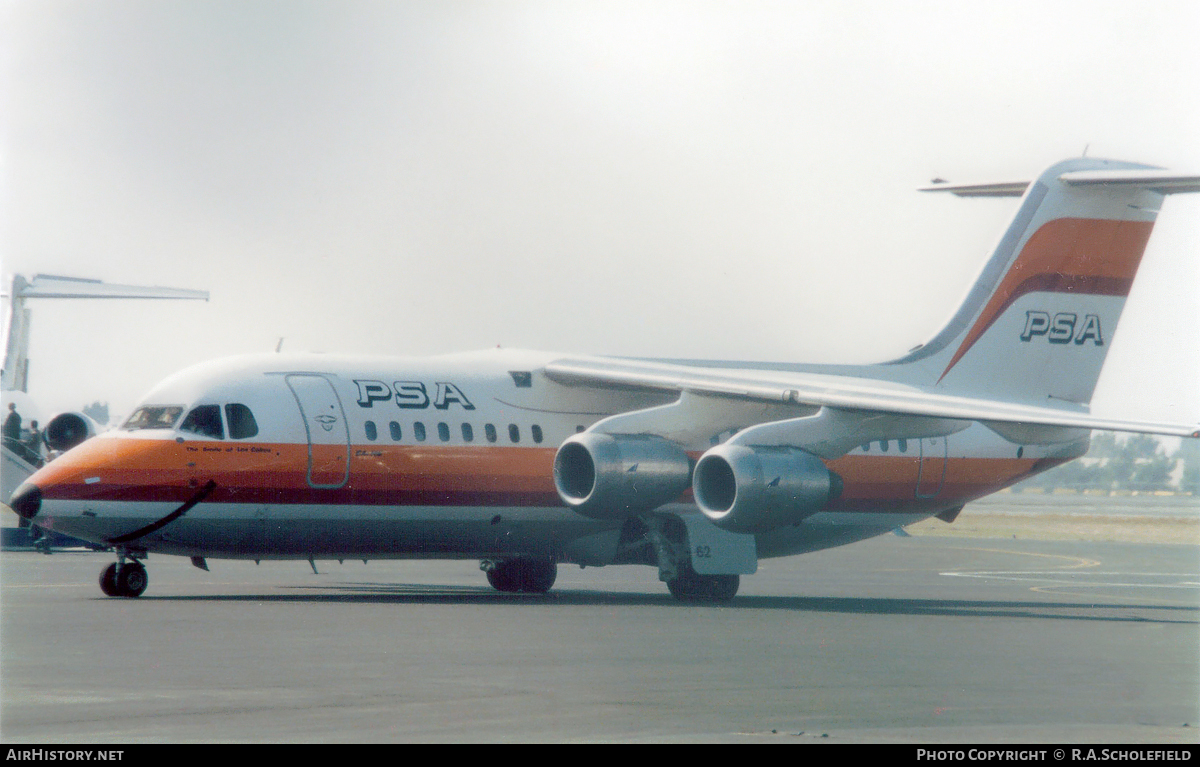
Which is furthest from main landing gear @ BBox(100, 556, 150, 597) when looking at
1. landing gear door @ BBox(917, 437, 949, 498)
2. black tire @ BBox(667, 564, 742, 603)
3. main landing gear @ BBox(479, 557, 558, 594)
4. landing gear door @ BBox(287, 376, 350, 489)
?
landing gear door @ BBox(917, 437, 949, 498)

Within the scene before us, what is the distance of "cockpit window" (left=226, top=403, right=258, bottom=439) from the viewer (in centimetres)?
2116

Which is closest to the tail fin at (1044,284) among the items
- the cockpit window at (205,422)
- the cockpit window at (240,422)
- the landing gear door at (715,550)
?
the landing gear door at (715,550)

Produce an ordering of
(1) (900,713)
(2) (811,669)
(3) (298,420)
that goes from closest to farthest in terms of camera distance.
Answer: (1) (900,713), (2) (811,669), (3) (298,420)

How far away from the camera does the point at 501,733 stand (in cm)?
1010

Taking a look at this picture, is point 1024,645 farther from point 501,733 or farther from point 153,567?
point 153,567

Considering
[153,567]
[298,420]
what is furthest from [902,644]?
[153,567]

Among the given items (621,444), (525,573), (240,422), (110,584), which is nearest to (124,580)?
(110,584)

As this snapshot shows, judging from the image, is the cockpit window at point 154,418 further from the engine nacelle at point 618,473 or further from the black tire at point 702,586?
the black tire at point 702,586

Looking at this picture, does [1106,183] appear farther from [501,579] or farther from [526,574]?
[501,579]

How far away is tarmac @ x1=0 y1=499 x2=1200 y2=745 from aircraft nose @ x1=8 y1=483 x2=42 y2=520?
44.5 inches

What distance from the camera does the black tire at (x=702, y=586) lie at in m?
23.1

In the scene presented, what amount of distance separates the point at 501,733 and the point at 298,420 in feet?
39.1

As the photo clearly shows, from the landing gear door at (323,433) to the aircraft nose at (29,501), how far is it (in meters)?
3.31
